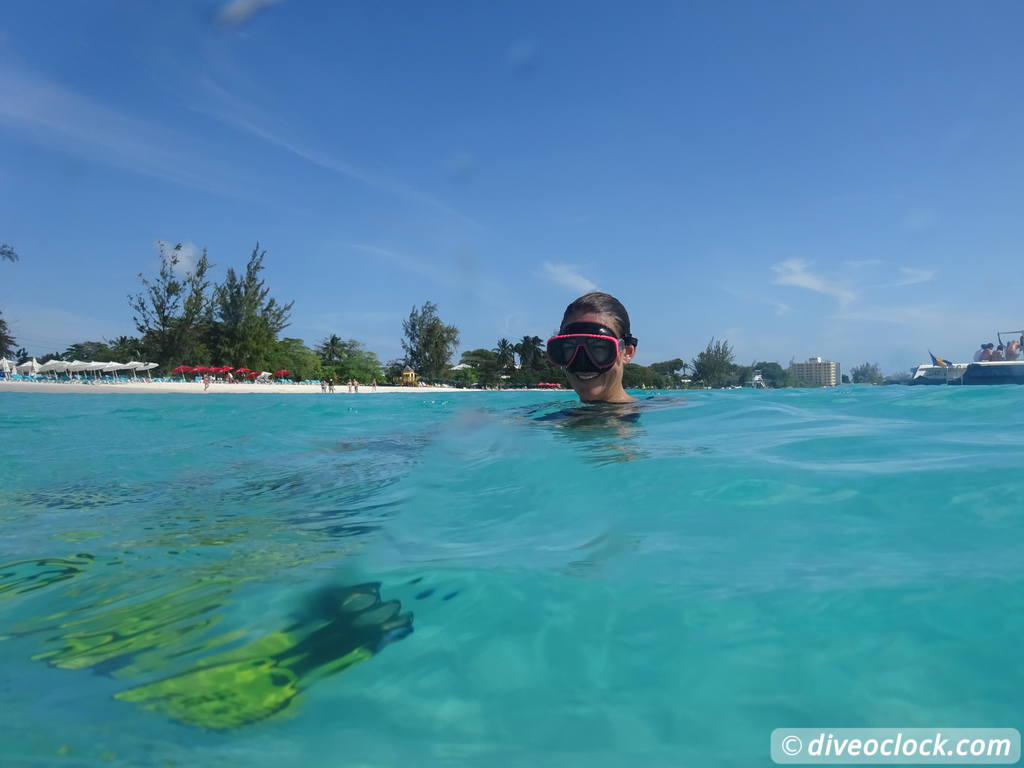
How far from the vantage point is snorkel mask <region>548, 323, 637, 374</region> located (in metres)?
3.87

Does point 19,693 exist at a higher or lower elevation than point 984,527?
lower

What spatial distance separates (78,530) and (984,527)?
3.37 metres

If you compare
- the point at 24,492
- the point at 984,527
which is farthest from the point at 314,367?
the point at 984,527

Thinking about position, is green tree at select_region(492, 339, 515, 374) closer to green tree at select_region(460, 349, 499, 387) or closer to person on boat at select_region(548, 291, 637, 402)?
green tree at select_region(460, 349, 499, 387)

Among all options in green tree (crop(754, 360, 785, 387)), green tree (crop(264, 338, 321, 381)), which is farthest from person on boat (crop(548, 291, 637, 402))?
green tree (crop(754, 360, 785, 387))

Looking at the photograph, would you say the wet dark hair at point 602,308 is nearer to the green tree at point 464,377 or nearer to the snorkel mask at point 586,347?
the snorkel mask at point 586,347

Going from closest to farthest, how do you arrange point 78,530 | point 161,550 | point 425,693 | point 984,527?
1. point 425,693
2. point 984,527
3. point 161,550
4. point 78,530

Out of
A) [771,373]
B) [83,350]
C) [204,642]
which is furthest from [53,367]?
[771,373]

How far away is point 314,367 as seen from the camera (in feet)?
167

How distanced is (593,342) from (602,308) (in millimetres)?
319

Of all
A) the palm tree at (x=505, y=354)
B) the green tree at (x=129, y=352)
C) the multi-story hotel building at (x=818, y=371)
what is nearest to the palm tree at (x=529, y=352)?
the palm tree at (x=505, y=354)

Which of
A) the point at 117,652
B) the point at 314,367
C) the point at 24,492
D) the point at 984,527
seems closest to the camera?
the point at 117,652

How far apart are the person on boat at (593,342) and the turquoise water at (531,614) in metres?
1.02

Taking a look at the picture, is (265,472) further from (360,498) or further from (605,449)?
(605,449)
